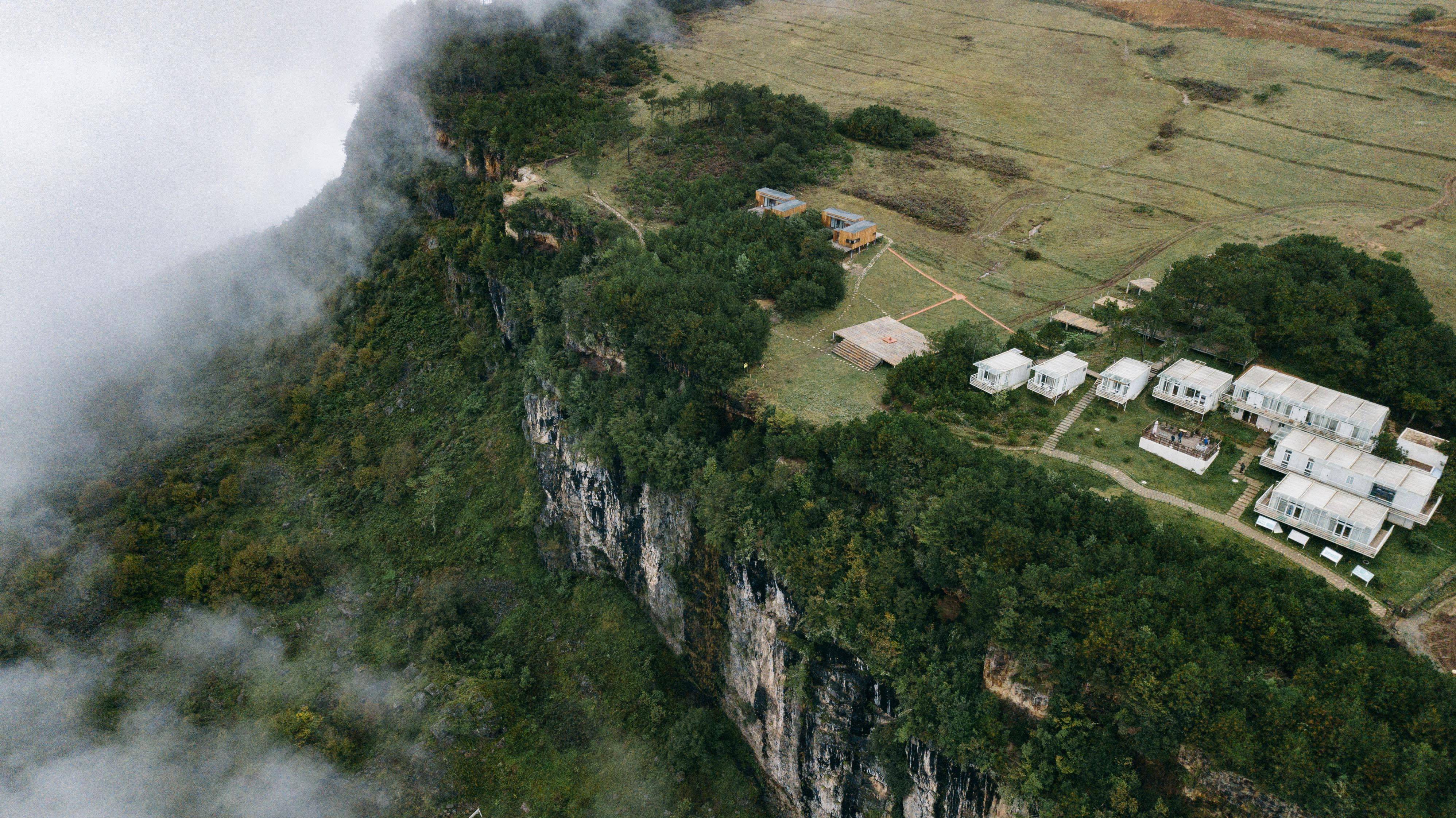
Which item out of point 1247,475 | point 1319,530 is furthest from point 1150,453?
point 1319,530

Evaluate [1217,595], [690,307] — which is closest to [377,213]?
[690,307]

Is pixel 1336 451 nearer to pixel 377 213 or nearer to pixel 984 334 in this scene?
pixel 984 334

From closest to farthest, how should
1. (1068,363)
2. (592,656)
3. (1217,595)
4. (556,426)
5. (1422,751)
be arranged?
(1422,751), (1217,595), (1068,363), (592,656), (556,426)

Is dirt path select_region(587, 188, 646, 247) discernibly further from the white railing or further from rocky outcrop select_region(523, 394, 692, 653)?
the white railing

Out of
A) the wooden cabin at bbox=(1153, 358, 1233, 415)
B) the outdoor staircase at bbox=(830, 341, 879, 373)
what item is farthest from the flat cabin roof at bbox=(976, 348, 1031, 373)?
the wooden cabin at bbox=(1153, 358, 1233, 415)

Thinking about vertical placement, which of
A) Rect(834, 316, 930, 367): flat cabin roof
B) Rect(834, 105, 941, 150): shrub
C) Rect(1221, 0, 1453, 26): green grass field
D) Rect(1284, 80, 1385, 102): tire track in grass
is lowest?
Rect(834, 316, 930, 367): flat cabin roof
